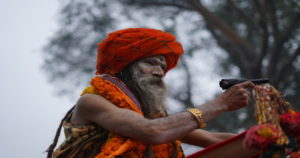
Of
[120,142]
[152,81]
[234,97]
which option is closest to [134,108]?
[120,142]

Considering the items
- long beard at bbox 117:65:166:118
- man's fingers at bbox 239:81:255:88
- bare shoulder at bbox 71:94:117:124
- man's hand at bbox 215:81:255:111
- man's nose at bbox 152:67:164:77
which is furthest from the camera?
man's nose at bbox 152:67:164:77

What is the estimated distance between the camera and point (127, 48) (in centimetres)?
332

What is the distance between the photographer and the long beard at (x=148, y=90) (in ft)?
10.6

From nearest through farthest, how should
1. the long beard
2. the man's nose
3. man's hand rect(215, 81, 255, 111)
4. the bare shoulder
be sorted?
1. man's hand rect(215, 81, 255, 111)
2. the bare shoulder
3. the long beard
4. the man's nose

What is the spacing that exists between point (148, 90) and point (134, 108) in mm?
317

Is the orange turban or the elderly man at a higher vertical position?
the orange turban

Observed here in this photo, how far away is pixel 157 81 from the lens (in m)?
3.37

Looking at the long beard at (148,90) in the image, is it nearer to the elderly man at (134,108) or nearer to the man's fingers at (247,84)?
the elderly man at (134,108)

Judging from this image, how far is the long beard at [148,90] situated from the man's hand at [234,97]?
58 cm

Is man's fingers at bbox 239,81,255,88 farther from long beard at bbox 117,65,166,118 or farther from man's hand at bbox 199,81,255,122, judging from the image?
long beard at bbox 117,65,166,118

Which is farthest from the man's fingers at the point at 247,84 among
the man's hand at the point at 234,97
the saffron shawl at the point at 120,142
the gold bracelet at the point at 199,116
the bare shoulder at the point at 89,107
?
the bare shoulder at the point at 89,107

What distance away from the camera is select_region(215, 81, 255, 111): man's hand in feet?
8.98

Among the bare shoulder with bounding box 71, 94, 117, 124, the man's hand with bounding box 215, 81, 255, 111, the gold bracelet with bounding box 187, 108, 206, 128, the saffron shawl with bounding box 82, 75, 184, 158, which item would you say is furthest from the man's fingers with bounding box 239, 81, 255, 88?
the bare shoulder with bounding box 71, 94, 117, 124

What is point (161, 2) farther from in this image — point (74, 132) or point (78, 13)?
point (74, 132)
